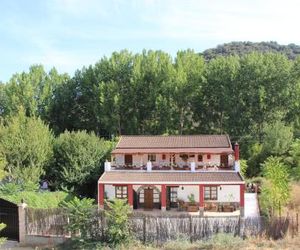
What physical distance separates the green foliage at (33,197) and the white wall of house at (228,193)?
10458 millimetres

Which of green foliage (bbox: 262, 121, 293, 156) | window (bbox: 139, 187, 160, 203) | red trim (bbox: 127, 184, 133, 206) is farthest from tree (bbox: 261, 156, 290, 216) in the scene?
green foliage (bbox: 262, 121, 293, 156)

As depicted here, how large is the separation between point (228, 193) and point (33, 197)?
12.6 metres

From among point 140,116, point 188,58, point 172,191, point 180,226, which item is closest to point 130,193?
point 172,191

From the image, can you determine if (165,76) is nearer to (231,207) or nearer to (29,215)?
(231,207)

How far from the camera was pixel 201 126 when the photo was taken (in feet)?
164

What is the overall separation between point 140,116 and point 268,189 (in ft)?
76.6

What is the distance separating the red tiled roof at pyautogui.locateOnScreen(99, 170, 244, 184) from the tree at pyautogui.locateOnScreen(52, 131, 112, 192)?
2.45 metres

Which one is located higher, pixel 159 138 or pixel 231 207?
pixel 159 138

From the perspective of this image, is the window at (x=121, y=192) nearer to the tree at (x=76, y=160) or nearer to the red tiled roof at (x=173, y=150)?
the tree at (x=76, y=160)

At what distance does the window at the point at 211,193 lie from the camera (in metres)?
31.6

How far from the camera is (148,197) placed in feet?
105

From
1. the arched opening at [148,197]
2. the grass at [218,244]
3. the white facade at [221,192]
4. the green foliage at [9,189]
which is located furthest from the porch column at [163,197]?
the green foliage at [9,189]

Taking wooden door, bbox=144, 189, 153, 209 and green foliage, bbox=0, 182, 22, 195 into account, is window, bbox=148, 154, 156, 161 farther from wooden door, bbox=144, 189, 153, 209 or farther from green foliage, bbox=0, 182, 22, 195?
green foliage, bbox=0, 182, 22, 195

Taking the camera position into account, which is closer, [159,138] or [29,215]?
[29,215]
